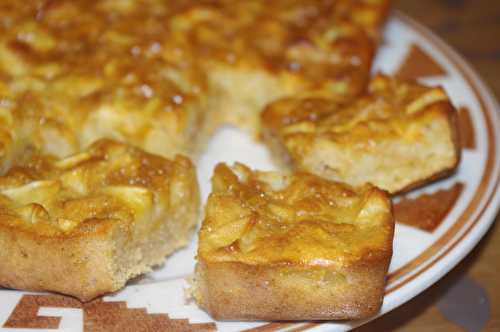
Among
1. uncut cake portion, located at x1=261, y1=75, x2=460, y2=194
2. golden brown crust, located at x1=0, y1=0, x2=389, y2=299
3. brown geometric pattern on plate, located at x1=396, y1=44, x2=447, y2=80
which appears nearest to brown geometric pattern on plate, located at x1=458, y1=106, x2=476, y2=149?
uncut cake portion, located at x1=261, y1=75, x2=460, y2=194

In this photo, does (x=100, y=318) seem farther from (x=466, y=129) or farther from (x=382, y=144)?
(x=466, y=129)

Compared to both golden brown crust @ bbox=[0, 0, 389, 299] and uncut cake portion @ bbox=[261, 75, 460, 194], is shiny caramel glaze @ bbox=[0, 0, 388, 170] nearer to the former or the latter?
golden brown crust @ bbox=[0, 0, 389, 299]

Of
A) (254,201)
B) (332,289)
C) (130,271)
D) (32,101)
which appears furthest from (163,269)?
(32,101)

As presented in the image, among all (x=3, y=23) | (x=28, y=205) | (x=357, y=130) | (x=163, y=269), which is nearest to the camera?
(x=28, y=205)

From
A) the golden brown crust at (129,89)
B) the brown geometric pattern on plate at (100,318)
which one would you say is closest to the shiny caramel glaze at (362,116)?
the golden brown crust at (129,89)

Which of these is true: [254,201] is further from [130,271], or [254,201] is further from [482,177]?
[482,177]
